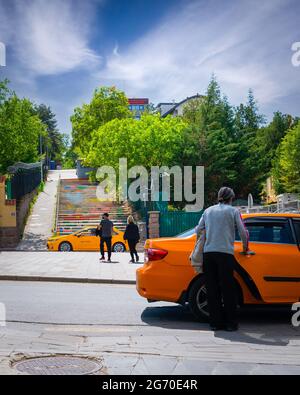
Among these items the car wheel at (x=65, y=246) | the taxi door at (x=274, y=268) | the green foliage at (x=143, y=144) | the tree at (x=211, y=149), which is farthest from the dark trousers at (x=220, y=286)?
the tree at (x=211, y=149)

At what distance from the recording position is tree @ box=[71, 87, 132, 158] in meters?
63.6

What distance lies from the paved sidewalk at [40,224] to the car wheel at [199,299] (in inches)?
751

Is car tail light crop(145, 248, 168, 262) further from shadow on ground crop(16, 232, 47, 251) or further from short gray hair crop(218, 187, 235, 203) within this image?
shadow on ground crop(16, 232, 47, 251)

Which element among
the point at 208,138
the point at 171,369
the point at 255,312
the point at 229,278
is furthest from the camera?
the point at 208,138

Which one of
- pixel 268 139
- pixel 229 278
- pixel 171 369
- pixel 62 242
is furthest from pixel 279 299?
pixel 268 139

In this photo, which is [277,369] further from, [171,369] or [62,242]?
[62,242]

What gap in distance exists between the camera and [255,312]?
8.81m

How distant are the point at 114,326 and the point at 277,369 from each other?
2.83 metres

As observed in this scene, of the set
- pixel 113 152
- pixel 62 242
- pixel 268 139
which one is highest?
pixel 268 139

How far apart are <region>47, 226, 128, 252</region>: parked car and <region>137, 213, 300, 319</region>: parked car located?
705 inches

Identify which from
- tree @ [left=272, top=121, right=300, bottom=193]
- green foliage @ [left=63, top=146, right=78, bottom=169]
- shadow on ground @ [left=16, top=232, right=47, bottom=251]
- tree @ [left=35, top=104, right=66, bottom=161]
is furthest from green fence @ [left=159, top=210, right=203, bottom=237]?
tree @ [left=35, top=104, right=66, bottom=161]

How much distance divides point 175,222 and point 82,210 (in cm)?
1022

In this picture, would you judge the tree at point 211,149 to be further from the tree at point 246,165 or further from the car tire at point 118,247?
the car tire at point 118,247

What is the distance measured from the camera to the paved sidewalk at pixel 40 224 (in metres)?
27.6
